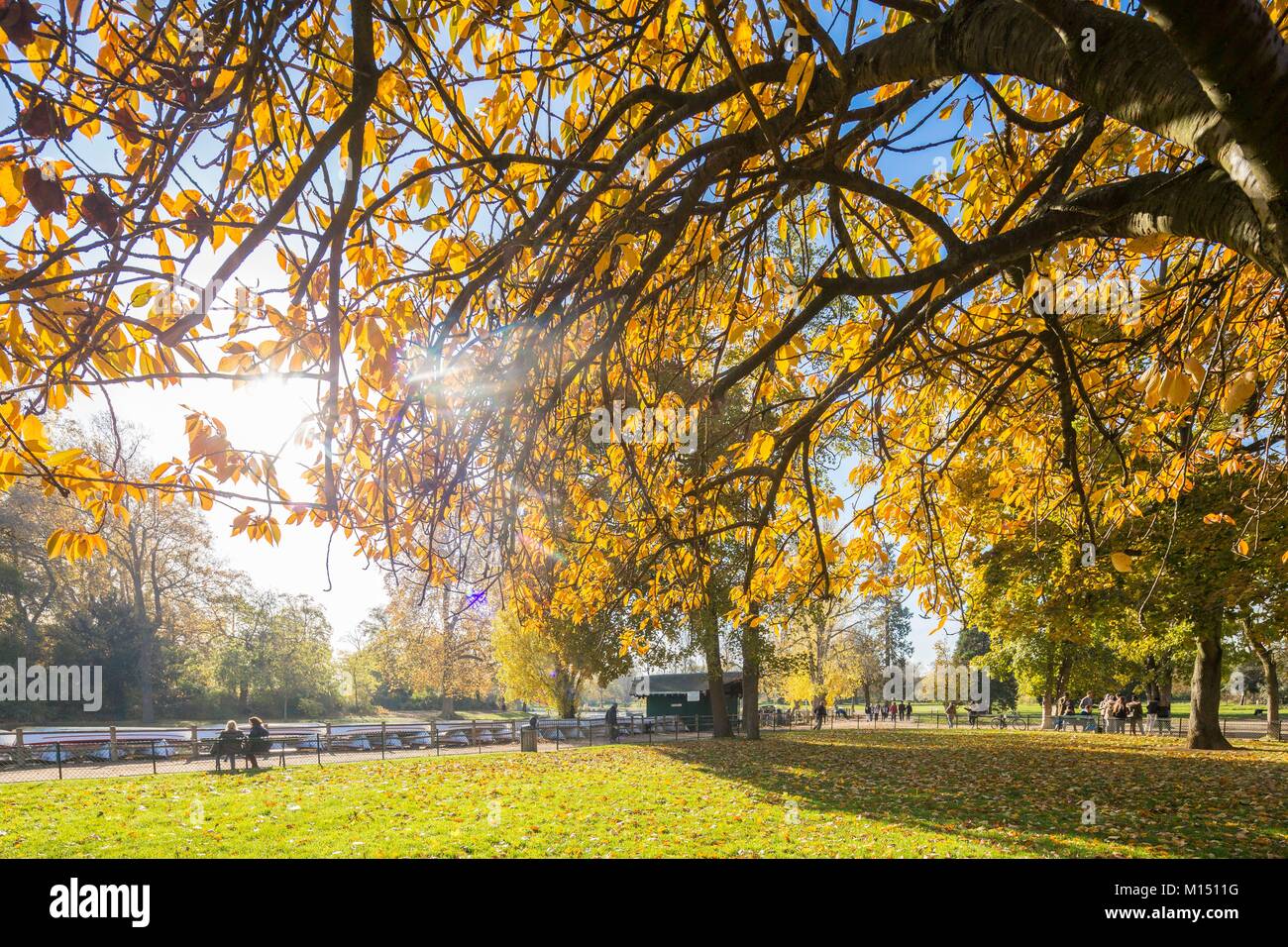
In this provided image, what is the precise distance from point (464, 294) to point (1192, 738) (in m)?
22.8

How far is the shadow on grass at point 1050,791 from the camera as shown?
24.1ft

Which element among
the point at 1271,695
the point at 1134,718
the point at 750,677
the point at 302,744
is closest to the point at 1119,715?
the point at 1134,718

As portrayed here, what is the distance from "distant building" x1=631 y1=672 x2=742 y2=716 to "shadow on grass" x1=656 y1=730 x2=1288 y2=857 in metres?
12.7

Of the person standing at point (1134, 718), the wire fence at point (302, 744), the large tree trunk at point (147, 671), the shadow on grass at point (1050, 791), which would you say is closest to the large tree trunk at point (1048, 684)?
the wire fence at point (302, 744)

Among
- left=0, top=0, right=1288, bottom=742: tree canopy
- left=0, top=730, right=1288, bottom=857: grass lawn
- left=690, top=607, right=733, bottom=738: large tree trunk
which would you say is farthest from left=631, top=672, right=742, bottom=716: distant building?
left=0, top=0, right=1288, bottom=742: tree canopy

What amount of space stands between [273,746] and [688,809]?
1476 cm

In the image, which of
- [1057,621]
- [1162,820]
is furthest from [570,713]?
[1162,820]

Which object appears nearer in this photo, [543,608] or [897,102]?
[897,102]

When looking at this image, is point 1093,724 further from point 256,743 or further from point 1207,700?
point 256,743

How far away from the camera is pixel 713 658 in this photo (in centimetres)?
2103

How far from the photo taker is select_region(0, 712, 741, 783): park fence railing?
50.5ft

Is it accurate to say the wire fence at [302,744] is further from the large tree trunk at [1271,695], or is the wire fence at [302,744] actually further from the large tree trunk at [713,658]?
the large tree trunk at [1271,695]

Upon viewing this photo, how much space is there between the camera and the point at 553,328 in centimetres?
341
